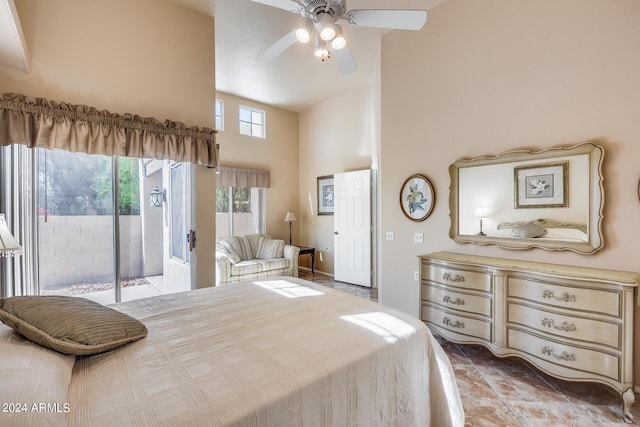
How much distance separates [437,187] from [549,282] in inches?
53.4

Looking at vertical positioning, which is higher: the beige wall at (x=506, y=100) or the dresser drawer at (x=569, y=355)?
the beige wall at (x=506, y=100)

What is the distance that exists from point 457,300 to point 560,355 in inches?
28.8

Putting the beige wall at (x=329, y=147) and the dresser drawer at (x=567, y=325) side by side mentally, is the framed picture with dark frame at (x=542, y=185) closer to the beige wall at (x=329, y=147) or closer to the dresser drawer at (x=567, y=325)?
the dresser drawer at (x=567, y=325)

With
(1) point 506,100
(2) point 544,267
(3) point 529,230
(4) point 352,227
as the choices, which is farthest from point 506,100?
(4) point 352,227

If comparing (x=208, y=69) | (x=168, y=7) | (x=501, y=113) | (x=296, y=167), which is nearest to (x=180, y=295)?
(x=208, y=69)

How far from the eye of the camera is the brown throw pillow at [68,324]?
1043 mm

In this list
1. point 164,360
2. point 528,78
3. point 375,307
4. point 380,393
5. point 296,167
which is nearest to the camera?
point 164,360

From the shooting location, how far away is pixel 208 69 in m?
3.10

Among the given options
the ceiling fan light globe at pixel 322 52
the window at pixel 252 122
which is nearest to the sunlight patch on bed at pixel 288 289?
the ceiling fan light globe at pixel 322 52

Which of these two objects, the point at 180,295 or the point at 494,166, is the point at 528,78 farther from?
the point at 180,295

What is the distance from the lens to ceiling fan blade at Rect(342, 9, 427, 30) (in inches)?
68.0

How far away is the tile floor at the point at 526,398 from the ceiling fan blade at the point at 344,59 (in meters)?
2.62

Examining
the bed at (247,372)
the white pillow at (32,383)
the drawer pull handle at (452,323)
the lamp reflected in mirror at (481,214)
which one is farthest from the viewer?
the lamp reflected in mirror at (481,214)

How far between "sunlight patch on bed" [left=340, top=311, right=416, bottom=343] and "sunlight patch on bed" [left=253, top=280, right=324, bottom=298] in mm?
511
